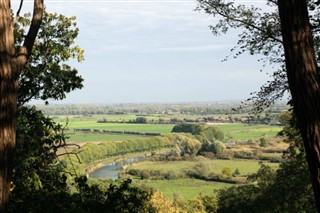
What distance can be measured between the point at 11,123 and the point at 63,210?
99.7 inches

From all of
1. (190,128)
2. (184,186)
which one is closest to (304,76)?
(184,186)

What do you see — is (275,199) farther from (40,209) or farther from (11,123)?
(11,123)

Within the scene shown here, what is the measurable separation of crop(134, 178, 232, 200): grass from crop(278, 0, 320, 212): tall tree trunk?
1923 inches

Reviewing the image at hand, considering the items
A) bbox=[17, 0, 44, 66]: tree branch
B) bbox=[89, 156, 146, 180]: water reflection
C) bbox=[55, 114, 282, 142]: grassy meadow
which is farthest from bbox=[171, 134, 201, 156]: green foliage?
bbox=[17, 0, 44, 66]: tree branch

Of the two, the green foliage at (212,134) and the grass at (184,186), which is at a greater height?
the green foliage at (212,134)

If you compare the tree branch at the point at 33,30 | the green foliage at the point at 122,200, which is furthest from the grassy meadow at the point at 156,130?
the tree branch at the point at 33,30

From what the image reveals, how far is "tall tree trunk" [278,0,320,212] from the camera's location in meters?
2.90

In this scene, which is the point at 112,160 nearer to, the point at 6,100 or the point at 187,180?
the point at 187,180

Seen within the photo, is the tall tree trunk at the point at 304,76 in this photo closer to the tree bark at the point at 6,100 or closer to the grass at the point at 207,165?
the tree bark at the point at 6,100

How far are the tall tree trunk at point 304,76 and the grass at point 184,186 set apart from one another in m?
48.8

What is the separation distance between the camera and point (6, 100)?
3.22 metres

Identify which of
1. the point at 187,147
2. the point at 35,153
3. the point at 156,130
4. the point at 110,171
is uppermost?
the point at 35,153

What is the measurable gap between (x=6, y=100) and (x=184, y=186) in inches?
2218

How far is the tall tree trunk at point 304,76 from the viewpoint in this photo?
290 cm
